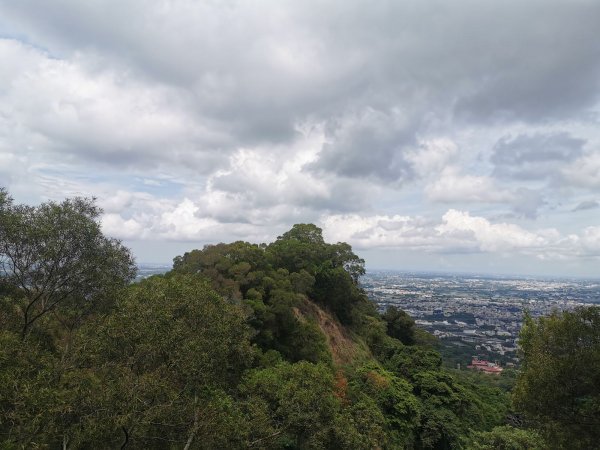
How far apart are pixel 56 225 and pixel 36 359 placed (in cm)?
407

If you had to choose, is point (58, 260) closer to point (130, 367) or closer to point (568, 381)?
point (130, 367)

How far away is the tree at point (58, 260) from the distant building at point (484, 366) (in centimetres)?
6627

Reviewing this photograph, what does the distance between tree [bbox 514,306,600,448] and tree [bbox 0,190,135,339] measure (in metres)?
14.0

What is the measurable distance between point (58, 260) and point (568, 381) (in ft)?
52.0

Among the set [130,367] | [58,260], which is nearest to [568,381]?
[130,367]

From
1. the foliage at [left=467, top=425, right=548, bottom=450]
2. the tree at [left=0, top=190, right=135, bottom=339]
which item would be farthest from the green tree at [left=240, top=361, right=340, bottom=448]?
the foliage at [left=467, top=425, right=548, bottom=450]

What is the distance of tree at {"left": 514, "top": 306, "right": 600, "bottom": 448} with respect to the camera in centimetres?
1189

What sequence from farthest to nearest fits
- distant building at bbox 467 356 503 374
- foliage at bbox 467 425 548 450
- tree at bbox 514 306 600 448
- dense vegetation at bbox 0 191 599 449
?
distant building at bbox 467 356 503 374 → foliage at bbox 467 425 548 450 → tree at bbox 514 306 600 448 → dense vegetation at bbox 0 191 599 449

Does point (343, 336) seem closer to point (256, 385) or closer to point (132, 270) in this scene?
point (256, 385)

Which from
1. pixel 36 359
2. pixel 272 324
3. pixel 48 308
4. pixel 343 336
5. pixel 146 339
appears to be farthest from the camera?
→ pixel 343 336

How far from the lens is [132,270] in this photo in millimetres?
14852

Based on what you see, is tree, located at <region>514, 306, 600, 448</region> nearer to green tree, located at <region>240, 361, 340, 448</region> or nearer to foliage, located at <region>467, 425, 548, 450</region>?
green tree, located at <region>240, 361, 340, 448</region>

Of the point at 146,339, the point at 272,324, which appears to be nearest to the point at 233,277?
the point at 272,324

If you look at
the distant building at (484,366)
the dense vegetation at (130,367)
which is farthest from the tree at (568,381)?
the distant building at (484,366)
